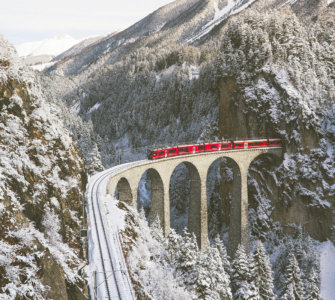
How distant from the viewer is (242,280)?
3641 centimetres

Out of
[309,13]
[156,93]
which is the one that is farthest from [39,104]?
[309,13]

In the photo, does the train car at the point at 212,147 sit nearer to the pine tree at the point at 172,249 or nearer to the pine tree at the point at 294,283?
the pine tree at the point at 294,283

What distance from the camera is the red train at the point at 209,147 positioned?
144ft

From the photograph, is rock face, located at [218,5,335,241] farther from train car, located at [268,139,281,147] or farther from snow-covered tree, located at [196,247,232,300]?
snow-covered tree, located at [196,247,232,300]

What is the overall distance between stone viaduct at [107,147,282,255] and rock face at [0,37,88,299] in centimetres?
1044

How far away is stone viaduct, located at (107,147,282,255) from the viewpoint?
132 ft

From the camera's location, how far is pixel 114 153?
114 m

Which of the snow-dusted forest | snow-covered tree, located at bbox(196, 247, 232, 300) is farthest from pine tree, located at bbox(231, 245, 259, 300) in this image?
snow-covered tree, located at bbox(196, 247, 232, 300)

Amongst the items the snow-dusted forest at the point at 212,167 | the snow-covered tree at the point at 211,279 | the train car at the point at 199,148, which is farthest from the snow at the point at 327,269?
the train car at the point at 199,148

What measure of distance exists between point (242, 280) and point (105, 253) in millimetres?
21586

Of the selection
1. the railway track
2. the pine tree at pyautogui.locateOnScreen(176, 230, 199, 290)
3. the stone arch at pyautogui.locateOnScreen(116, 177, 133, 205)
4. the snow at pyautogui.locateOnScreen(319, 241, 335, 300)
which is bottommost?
the snow at pyautogui.locateOnScreen(319, 241, 335, 300)

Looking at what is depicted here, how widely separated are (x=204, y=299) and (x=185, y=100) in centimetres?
9432

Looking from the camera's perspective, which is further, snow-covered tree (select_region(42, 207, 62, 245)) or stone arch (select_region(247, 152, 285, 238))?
stone arch (select_region(247, 152, 285, 238))

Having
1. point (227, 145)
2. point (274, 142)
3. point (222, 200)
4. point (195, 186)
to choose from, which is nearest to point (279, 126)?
point (274, 142)
